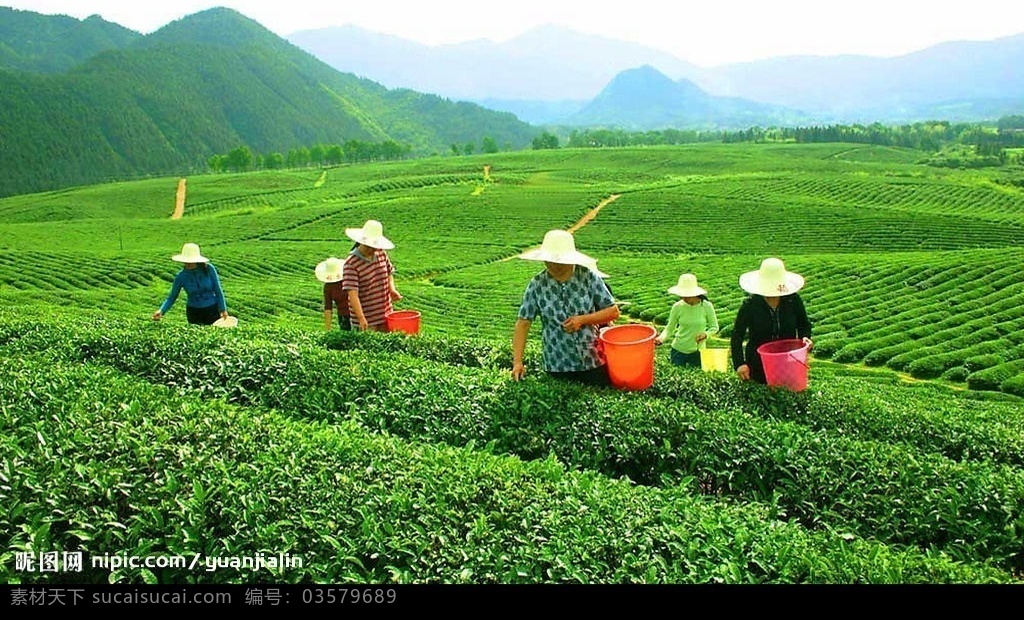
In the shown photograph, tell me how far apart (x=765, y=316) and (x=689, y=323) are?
2487 millimetres

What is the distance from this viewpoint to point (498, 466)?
5.28 m

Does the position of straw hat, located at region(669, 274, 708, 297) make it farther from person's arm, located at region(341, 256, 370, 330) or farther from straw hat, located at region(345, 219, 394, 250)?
person's arm, located at region(341, 256, 370, 330)

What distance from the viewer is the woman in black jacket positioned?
7.53 metres

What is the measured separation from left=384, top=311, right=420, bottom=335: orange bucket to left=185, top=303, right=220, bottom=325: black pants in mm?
3358

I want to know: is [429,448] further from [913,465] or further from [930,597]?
[913,465]

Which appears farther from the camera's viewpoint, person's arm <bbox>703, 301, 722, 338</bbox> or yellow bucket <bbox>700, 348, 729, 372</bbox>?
yellow bucket <bbox>700, 348, 729, 372</bbox>

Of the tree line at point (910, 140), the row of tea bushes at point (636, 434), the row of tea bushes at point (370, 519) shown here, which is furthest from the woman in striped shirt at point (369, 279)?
the tree line at point (910, 140)

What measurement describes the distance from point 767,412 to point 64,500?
237 inches

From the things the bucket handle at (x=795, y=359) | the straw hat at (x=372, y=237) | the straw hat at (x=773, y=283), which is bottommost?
the bucket handle at (x=795, y=359)

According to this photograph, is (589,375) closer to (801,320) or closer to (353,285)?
(801,320)

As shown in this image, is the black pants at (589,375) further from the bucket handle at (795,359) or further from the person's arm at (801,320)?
the person's arm at (801,320)

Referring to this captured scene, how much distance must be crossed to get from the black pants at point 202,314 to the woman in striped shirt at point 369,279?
283 cm

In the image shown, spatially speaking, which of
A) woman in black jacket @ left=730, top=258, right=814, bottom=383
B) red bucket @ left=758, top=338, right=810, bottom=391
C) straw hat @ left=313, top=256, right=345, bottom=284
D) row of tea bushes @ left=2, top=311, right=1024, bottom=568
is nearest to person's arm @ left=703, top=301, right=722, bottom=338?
woman in black jacket @ left=730, top=258, right=814, bottom=383

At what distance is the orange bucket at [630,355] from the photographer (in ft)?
24.1
